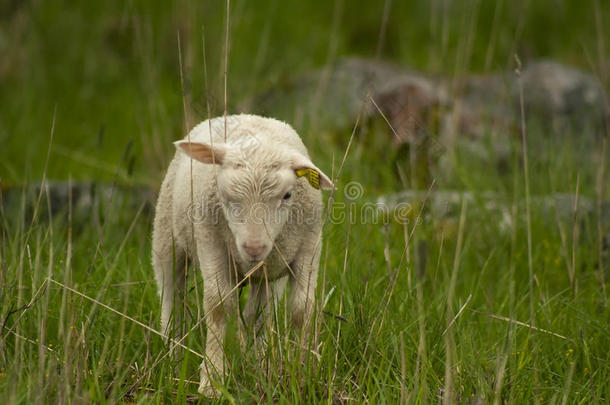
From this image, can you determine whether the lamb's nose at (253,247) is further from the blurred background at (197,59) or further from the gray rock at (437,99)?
the gray rock at (437,99)

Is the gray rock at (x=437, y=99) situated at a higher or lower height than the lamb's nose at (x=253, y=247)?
higher

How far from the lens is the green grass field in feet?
9.12

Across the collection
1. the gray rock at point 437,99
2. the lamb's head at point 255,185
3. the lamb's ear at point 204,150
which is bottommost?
the lamb's head at point 255,185

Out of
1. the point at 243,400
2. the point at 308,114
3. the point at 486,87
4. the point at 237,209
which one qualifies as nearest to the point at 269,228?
the point at 237,209

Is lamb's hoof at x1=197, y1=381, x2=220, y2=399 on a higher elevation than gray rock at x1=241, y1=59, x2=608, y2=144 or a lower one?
lower

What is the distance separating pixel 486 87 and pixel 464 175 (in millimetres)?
3084

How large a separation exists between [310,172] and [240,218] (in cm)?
31

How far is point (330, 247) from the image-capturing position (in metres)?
3.78

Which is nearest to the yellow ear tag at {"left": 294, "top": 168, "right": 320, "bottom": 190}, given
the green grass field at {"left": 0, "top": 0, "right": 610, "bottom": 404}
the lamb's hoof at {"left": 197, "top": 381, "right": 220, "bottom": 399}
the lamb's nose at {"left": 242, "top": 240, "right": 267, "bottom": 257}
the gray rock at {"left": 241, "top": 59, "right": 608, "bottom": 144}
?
the green grass field at {"left": 0, "top": 0, "right": 610, "bottom": 404}

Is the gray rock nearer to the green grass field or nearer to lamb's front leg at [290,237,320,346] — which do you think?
the green grass field

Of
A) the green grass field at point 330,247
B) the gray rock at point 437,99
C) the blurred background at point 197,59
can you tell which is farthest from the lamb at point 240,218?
the gray rock at point 437,99

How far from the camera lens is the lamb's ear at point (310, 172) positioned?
282 cm

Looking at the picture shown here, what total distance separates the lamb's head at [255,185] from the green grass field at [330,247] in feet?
0.83

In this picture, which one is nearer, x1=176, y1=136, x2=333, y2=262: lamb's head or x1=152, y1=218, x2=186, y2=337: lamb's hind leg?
x1=176, y1=136, x2=333, y2=262: lamb's head
